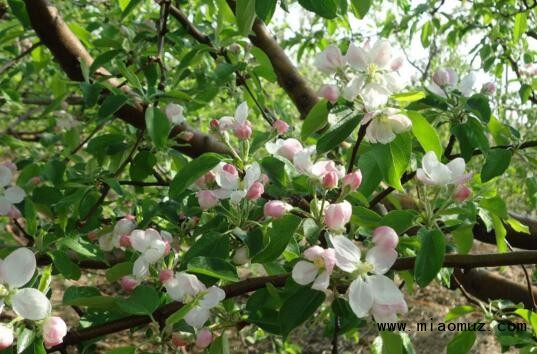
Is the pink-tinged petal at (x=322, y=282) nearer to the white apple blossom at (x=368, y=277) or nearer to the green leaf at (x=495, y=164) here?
the white apple blossom at (x=368, y=277)

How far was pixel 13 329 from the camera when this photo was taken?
0.77 meters

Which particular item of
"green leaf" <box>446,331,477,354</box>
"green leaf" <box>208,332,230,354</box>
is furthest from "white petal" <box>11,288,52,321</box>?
"green leaf" <box>446,331,477,354</box>

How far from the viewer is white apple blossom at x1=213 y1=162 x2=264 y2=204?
895 millimetres

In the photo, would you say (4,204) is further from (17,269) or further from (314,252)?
(314,252)

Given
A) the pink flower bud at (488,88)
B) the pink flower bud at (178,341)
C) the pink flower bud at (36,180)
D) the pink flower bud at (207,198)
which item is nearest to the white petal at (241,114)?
the pink flower bud at (207,198)

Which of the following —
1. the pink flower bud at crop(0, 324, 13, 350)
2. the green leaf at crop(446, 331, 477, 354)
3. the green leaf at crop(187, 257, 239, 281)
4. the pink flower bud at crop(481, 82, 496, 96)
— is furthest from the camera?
the pink flower bud at crop(481, 82, 496, 96)

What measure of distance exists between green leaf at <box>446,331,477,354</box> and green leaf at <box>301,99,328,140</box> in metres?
0.43

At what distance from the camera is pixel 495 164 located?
1082 millimetres

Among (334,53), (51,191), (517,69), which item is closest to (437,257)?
(334,53)

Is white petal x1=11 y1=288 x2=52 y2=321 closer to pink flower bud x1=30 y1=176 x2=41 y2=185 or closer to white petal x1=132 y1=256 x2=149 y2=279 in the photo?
white petal x1=132 y1=256 x2=149 y2=279

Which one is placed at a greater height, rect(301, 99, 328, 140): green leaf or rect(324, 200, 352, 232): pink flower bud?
rect(301, 99, 328, 140): green leaf

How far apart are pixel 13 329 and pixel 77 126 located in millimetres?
1347

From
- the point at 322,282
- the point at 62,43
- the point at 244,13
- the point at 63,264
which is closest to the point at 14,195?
the point at 63,264

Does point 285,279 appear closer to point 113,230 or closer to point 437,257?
point 437,257
